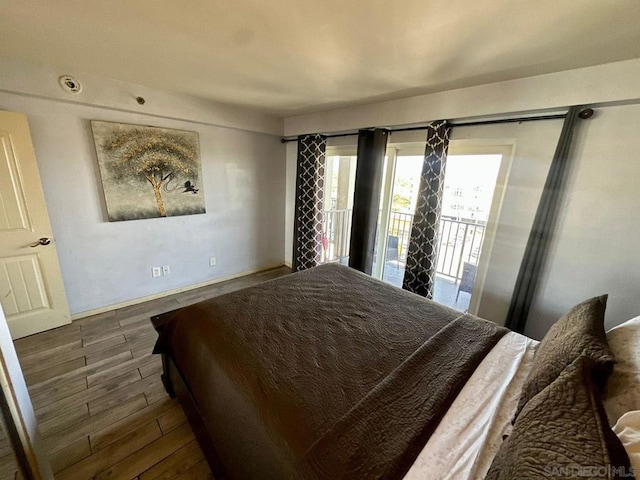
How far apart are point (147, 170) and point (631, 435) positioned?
3.54 metres

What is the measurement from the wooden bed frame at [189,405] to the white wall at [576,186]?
2.38 metres

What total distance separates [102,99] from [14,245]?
1444 millimetres

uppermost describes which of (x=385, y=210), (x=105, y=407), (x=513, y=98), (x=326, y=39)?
(x=326, y=39)

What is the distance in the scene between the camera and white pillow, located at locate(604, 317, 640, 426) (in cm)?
77

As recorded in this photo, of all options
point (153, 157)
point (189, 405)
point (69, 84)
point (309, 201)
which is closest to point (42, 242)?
point (153, 157)

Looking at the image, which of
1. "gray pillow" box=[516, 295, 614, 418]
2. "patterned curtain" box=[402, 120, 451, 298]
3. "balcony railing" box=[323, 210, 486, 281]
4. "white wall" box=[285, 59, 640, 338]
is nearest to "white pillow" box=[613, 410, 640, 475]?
"gray pillow" box=[516, 295, 614, 418]

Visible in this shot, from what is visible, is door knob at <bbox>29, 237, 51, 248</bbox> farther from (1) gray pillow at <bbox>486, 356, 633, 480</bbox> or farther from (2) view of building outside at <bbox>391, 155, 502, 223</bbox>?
(2) view of building outside at <bbox>391, 155, 502, 223</bbox>

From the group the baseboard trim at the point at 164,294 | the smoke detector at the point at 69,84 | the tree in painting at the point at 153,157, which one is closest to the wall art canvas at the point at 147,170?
the tree in painting at the point at 153,157

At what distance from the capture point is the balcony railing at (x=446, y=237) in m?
3.26

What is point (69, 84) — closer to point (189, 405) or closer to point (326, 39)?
point (326, 39)

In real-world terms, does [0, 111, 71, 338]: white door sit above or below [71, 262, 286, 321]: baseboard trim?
above

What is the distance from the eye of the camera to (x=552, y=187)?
183 cm

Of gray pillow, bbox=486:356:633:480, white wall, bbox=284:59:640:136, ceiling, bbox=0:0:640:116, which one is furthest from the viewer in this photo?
white wall, bbox=284:59:640:136

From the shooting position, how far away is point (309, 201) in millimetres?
3473
